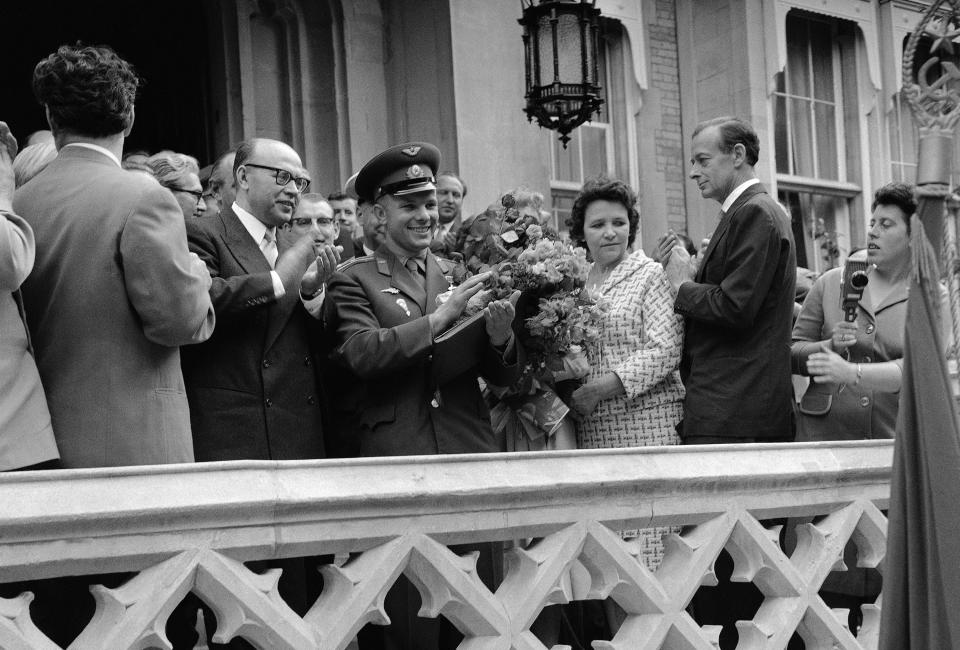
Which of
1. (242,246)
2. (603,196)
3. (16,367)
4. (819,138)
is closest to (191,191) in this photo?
(242,246)

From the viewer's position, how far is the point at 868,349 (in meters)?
4.93

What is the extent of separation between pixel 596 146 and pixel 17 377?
782cm

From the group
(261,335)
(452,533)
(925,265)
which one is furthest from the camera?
(261,335)

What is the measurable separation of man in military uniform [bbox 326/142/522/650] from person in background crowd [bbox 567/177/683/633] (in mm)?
723

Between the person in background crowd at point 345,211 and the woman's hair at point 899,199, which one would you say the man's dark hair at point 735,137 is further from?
the person in background crowd at point 345,211

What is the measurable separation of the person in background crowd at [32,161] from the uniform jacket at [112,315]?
2.17ft

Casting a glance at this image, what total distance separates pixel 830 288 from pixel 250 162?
7.98 feet

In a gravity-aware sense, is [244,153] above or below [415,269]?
above

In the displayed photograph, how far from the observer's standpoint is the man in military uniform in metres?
3.96

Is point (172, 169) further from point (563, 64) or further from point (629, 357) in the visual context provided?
point (563, 64)

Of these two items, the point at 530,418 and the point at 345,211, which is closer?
the point at 530,418

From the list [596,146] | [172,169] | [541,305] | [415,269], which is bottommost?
[541,305]

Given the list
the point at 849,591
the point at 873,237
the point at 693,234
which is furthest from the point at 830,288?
the point at 693,234

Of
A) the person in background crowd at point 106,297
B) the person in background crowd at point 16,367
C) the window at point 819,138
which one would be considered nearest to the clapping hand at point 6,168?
the person in background crowd at point 16,367
